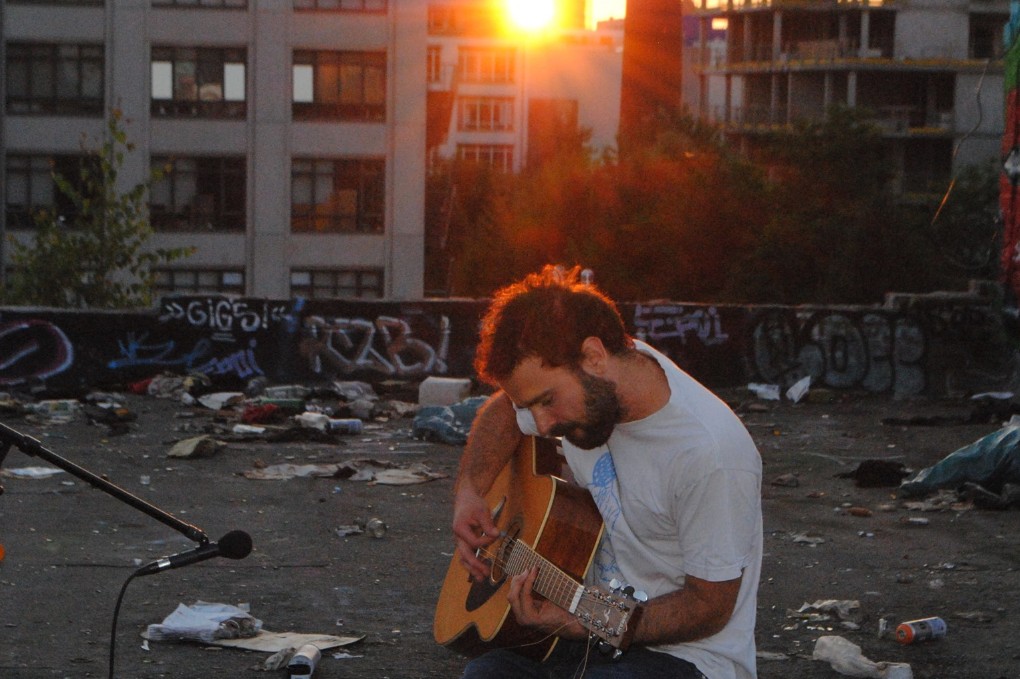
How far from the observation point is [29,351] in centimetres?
1742

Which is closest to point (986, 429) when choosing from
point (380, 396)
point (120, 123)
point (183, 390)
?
point (380, 396)

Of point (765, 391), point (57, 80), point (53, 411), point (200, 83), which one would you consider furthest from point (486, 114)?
point (53, 411)

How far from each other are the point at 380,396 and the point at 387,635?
11.5m

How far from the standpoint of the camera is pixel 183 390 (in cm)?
1723

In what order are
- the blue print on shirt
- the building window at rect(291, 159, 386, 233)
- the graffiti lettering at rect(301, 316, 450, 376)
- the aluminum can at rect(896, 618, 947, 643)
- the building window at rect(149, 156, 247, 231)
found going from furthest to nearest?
the building window at rect(291, 159, 386, 233)
the building window at rect(149, 156, 247, 231)
the graffiti lettering at rect(301, 316, 450, 376)
the aluminum can at rect(896, 618, 947, 643)
the blue print on shirt

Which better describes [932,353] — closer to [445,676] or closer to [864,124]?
[445,676]

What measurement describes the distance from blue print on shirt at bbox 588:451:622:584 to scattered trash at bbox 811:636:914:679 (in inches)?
111

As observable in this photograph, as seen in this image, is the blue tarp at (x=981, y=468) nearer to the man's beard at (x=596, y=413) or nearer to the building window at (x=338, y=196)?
the man's beard at (x=596, y=413)

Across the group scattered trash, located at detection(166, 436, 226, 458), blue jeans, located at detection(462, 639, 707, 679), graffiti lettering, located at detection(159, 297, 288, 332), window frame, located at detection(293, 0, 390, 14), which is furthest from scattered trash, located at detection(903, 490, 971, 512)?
window frame, located at detection(293, 0, 390, 14)

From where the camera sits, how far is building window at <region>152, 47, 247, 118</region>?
132 feet

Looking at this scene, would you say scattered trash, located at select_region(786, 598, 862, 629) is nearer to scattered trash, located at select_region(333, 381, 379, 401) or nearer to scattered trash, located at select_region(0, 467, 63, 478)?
scattered trash, located at select_region(0, 467, 63, 478)

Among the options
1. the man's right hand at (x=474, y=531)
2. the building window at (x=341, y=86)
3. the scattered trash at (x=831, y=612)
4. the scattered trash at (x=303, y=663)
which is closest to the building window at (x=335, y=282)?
the building window at (x=341, y=86)

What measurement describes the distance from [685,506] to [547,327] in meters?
0.57

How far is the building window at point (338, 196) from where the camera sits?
4106 centimetres
